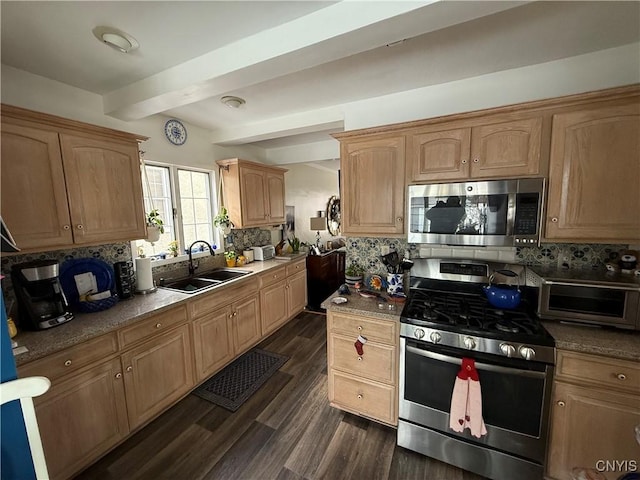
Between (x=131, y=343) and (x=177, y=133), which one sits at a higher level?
(x=177, y=133)

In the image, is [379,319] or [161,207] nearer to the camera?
[379,319]

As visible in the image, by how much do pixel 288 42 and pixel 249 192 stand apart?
2134mm

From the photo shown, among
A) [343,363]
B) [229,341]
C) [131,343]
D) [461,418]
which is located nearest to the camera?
[461,418]

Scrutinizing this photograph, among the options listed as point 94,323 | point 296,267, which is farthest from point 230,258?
point 94,323

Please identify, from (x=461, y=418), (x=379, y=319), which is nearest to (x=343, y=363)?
(x=379, y=319)

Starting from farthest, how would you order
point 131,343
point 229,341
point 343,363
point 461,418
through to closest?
1. point 229,341
2. point 343,363
3. point 131,343
4. point 461,418

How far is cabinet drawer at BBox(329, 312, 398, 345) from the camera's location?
1749 mm

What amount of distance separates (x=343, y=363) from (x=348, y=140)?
1724 mm

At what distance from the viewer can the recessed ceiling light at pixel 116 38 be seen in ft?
4.66

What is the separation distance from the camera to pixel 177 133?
2.80 meters

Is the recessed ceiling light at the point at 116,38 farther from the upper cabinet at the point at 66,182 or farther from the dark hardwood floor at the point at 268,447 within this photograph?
the dark hardwood floor at the point at 268,447

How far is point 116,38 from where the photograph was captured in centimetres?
144

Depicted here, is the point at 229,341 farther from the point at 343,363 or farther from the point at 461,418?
the point at 461,418

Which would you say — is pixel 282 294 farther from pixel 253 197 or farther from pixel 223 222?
pixel 253 197
